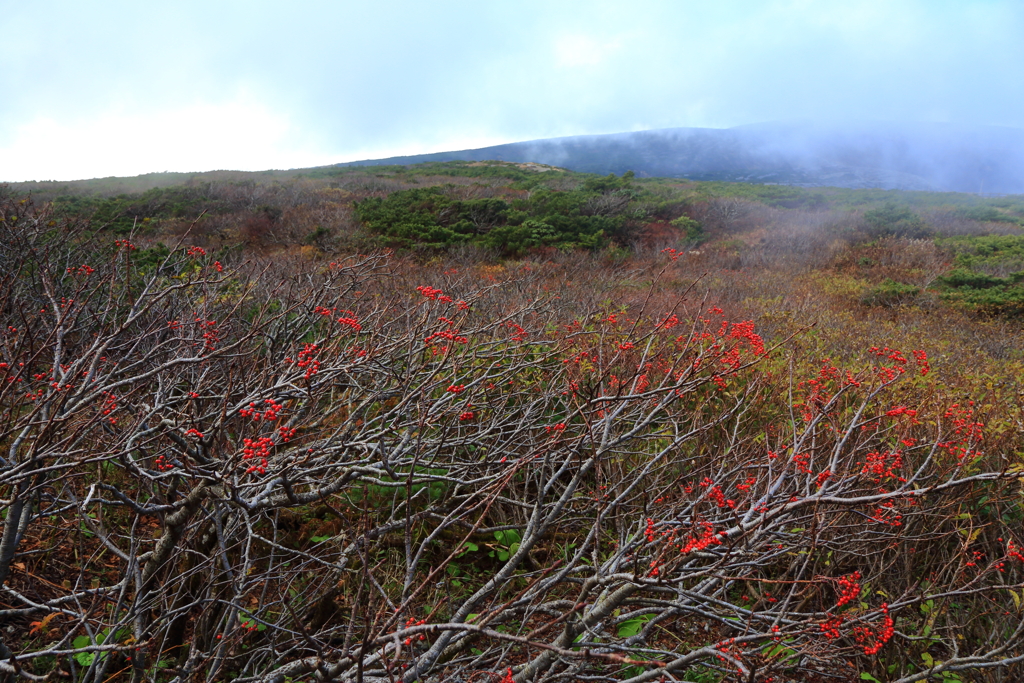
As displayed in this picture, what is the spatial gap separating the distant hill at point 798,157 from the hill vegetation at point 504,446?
30243mm

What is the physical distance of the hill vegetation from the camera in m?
1.83

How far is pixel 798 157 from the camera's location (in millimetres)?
47531

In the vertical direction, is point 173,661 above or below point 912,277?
below

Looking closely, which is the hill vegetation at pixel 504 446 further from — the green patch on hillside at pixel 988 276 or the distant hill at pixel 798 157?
the distant hill at pixel 798 157

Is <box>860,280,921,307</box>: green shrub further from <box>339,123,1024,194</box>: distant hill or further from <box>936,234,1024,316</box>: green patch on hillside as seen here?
<box>339,123,1024,194</box>: distant hill

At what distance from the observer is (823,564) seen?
10.5 ft

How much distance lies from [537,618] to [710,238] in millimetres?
16179

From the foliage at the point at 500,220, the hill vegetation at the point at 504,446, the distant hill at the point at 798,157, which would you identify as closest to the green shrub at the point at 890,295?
the hill vegetation at the point at 504,446

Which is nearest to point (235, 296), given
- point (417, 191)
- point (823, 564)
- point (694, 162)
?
point (823, 564)

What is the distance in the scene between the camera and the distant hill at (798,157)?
1710 inches

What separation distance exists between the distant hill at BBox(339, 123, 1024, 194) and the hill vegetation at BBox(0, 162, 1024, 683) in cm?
3024

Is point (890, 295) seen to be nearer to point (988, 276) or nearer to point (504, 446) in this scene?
point (988, 276)

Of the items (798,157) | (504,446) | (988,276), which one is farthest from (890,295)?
(798,157)

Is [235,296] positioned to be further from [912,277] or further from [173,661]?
[912,277]
